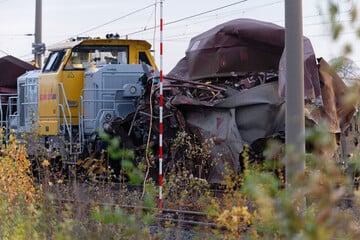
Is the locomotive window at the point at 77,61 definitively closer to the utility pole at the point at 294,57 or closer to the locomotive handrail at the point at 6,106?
the locomotive handrail at the point at 6,106

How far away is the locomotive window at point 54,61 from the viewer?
16.1 m

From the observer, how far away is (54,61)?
16234 millimetres

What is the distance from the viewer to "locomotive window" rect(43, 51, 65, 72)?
52.8 feet

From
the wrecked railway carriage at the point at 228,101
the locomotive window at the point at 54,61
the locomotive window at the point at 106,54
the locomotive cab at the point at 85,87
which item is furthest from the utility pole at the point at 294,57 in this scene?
the locomotive window at the point at 54,61

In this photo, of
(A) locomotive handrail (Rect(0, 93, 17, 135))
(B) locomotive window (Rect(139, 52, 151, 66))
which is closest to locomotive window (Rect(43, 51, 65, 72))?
(B) locomotive window (Rect(139, 52, 151, 66))

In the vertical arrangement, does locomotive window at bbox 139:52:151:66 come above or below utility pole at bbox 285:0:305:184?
above

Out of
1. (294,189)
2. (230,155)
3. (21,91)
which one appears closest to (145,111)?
(230,155)

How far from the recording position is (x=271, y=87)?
12492 mm

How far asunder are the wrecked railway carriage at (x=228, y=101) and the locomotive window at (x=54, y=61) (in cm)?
229

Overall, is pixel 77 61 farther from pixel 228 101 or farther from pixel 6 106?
pixel 228 101

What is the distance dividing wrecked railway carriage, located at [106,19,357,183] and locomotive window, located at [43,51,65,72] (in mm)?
2285

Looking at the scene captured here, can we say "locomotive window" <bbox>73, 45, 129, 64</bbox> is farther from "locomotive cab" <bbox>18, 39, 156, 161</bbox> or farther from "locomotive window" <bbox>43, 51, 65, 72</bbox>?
"locomotive window" <bbox>43, 51, 65, 72</bbox>

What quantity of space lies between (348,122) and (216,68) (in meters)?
2.82

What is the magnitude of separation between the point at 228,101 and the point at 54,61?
5180 mm
